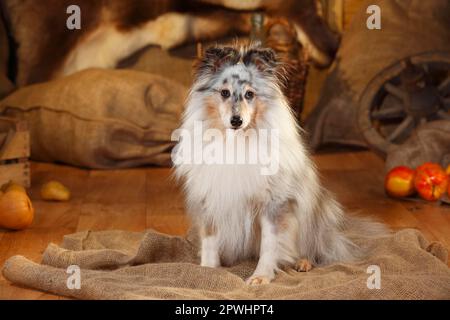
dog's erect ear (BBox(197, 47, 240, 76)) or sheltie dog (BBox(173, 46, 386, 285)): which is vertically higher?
dog's erect ear (BBox(197, 47, 240, 76))

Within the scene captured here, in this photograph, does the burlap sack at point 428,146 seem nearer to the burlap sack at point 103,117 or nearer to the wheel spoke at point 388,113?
the wheel spoke at point 388,113

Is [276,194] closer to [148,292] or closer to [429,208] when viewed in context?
[148,292]

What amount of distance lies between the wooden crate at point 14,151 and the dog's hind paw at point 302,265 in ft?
6.41

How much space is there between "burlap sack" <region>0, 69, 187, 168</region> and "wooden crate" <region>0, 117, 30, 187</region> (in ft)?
2.13

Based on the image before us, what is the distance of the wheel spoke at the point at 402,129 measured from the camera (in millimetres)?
5095

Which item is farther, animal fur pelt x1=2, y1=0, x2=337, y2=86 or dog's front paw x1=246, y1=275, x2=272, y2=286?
animal fur pelt x1=2, y1=0, x2=337, y2=86

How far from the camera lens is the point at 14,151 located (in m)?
4.56

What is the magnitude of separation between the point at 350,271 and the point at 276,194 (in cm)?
42

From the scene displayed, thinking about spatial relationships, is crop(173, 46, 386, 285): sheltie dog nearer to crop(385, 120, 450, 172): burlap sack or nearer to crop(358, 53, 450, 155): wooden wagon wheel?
crop(385, 120, 450, 172): burlap sack

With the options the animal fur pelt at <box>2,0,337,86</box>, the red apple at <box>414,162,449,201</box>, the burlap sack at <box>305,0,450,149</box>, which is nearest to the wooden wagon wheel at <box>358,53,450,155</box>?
the burlap sack at <box>305,0,450,149</box>

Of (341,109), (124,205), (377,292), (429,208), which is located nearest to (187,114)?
(377,292)

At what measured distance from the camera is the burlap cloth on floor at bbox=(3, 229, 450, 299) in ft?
9.30

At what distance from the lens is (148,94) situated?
18.1 ft

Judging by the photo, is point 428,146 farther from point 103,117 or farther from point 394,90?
point 103,117
